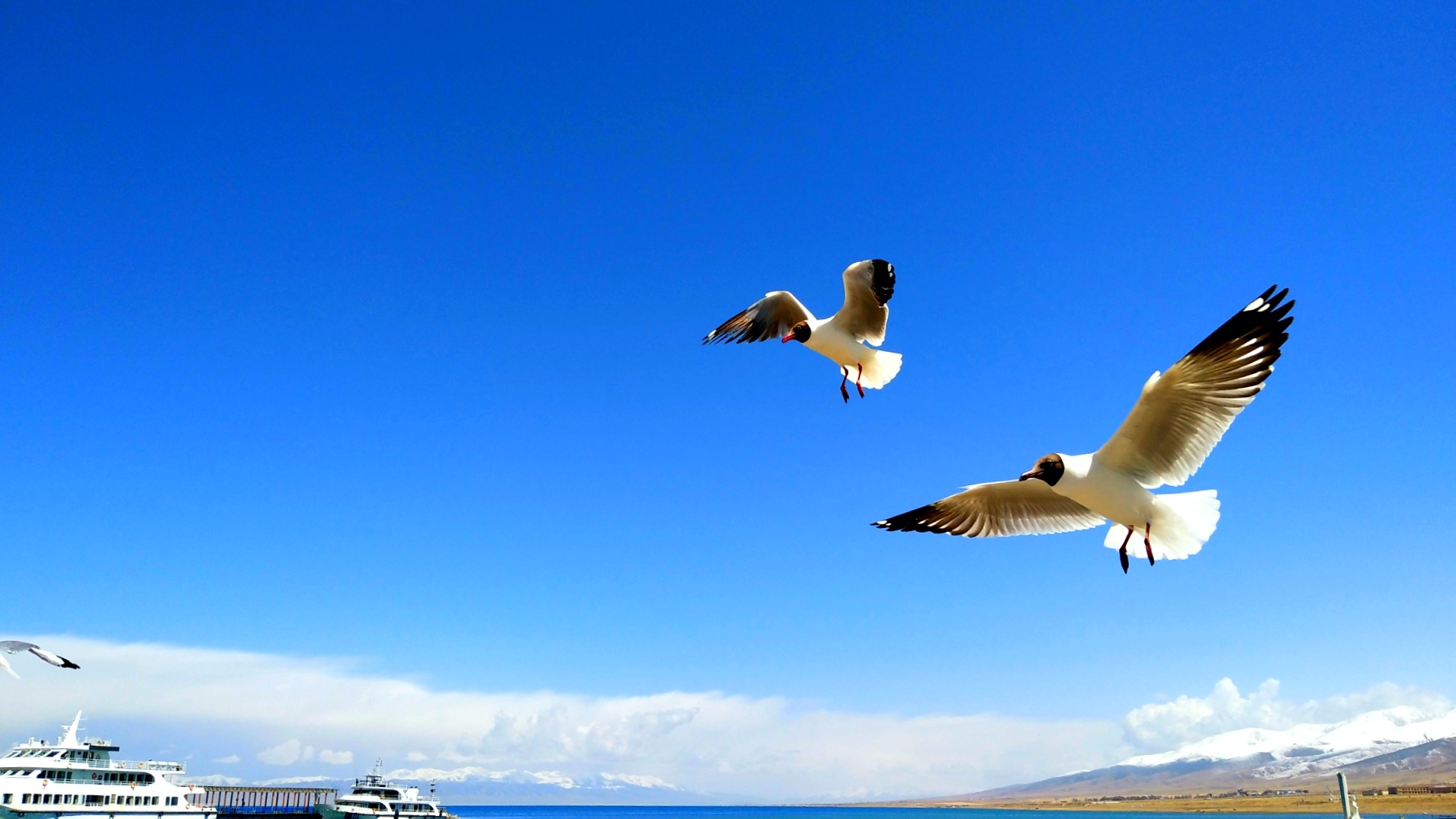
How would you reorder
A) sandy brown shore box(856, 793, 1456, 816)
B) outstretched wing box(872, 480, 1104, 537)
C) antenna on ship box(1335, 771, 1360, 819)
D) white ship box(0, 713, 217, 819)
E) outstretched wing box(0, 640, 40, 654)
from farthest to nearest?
→ sandy brown shore box(856, 793, 1456, 816) → white ship box(0, 713, 217, 819) → antenna on ship box(1335, 771, 1360, 819) → outstretched wing box(0, 640, 40, 654) → outstretched wing box(872, 480, 1104, 537)

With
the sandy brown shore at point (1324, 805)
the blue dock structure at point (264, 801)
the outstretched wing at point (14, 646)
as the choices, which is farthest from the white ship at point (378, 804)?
the sandy brown shore at point (1324, 805)

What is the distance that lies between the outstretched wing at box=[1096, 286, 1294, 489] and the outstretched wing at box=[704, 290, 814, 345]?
21.2 ft

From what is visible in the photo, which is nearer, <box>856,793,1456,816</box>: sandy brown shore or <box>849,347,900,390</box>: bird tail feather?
<box>849,347,900,390</box>: bird tail feather

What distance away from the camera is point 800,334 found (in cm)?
1248

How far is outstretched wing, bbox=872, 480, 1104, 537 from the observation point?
352 inches

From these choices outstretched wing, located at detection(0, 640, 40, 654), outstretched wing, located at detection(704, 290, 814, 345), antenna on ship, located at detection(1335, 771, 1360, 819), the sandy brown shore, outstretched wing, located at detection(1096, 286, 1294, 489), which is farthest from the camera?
the sandy brown shore

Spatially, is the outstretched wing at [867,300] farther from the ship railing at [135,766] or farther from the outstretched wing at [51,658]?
the ship railing at [135,766]

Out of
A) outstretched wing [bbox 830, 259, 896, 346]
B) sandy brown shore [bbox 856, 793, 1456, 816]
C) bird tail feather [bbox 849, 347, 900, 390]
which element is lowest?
sandy brown shore [bbox 856, 793, 1456, 816]

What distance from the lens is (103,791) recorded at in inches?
1486

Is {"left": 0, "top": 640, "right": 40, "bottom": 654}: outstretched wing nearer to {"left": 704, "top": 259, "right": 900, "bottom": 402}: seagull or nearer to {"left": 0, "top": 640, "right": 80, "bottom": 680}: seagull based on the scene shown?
{"left": 0, "top": 640, "right": 80, "bottom": 680}: seagull

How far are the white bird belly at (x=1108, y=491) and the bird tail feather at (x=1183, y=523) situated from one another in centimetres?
11

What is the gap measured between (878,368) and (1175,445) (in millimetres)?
5110

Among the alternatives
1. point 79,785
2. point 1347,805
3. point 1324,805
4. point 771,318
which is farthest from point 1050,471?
point 1324,805

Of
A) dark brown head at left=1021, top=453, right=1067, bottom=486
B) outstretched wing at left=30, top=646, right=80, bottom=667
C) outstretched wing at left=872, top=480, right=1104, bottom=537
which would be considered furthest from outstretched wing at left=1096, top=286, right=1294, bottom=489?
outstretched wing at left=30, top=646, right=80, bottom=667
